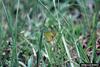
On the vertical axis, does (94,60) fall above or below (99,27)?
below

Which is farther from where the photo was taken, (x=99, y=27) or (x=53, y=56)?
(x=99, y=27)

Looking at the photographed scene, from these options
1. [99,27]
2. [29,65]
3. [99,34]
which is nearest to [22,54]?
[29,65]

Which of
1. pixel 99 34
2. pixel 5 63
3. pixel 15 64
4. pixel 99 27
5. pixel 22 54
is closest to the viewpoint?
pixel 15 64

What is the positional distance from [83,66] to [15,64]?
0.31 metres

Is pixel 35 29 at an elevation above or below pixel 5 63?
above

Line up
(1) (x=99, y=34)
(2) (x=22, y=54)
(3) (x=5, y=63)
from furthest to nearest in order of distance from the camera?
(1) (x=99, y=34) → (2) (x=22, y=54) → (3) (x=5, y=63)

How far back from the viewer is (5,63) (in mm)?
1586

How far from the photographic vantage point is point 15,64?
4.70 feet

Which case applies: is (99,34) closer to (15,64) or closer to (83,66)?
(83,66)

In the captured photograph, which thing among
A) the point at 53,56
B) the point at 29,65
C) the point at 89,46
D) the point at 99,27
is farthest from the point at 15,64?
the point at 99,27

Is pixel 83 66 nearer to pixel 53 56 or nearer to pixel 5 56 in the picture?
pixel 53 56

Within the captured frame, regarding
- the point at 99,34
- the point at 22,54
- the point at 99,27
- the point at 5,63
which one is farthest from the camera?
the point at 99,27

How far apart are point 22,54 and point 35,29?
584 mm

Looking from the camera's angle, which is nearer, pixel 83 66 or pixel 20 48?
pixel 83 66
